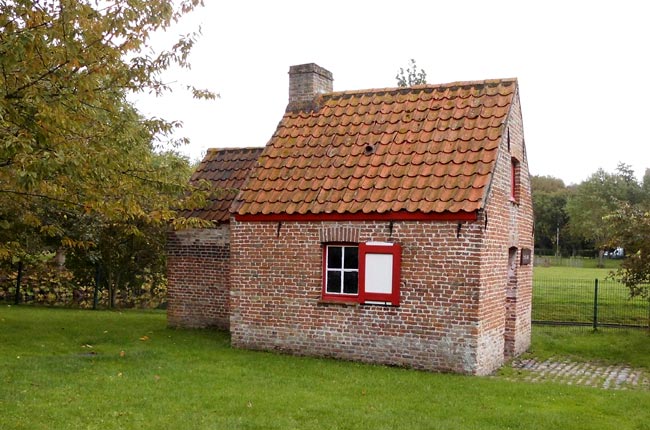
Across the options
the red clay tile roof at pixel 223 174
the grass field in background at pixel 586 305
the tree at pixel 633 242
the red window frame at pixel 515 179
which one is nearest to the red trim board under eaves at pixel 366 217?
the red clay tile roof at pixel 223 174

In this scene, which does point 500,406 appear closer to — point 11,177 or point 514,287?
point 514,287

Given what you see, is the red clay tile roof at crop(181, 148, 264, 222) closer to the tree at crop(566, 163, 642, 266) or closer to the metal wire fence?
the metal wire fence

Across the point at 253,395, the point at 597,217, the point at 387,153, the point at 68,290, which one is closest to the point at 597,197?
the point at 597,217

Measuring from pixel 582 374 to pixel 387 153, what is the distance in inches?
213

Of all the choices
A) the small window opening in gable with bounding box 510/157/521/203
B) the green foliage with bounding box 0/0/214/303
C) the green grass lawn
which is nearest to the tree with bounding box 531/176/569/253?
the small window opening in gable with bounding box 510/157/521/203

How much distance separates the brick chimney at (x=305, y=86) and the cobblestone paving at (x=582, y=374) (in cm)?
705

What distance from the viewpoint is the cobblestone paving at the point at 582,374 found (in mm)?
11023

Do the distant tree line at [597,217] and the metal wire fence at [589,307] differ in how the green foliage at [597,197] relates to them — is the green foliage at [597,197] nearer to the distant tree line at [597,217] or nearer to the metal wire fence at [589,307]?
the distant tree line at [597,217]

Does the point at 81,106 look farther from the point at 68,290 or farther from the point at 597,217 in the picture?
the point at 597,217

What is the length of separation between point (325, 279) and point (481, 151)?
367cm

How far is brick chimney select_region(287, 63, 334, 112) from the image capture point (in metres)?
14.5

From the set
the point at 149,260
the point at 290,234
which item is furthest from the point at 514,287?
the point at 149,260

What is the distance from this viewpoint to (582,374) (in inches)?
466

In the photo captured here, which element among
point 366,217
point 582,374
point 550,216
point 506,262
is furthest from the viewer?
point 550,216
